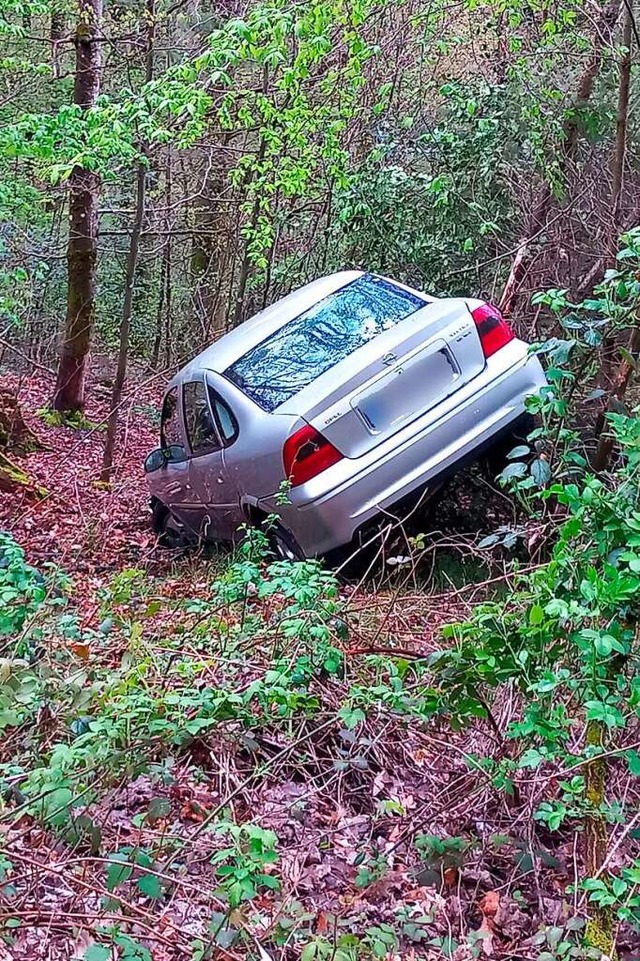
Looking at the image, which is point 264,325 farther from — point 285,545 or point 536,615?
point 536,615

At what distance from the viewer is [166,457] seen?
7.41 meters

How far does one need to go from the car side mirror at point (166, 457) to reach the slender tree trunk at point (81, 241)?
14.6 feet

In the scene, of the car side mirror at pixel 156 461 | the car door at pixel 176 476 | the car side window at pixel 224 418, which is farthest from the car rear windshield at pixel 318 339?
the car side mirror at pixel 156 461

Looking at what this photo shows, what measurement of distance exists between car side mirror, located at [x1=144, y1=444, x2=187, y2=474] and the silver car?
0.72 m

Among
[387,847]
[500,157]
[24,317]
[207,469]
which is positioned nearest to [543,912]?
[387,847]

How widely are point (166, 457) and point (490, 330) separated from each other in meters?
3.04

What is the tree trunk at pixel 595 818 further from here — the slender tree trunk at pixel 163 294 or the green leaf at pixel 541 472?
the slender tree trunk at pixel 163 294

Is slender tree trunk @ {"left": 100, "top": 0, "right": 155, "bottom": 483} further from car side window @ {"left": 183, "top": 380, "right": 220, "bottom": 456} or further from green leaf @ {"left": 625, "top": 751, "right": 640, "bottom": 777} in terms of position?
green leaf @ {"left": 625, "top": 751, "right": 640, "bottom": 777}

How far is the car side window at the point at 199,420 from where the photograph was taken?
6.48m

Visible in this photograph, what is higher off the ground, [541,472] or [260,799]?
[541,472]

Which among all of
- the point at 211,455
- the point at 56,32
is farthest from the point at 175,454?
the point at 56,32

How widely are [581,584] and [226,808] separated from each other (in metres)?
1.52

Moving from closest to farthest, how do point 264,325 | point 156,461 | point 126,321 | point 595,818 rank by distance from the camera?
point 595,818
point 264,325
point 156,461
point 126,321

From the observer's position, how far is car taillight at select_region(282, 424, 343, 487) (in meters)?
5.46
